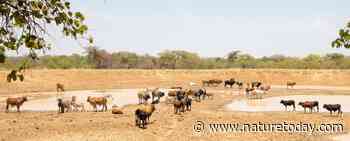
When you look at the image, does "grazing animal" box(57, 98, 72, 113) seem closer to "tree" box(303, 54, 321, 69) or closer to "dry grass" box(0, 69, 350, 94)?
"dry grass" box(0, 69, 350, 94)

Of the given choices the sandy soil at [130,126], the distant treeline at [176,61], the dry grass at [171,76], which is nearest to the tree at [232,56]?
the distant treeline at [176,61]

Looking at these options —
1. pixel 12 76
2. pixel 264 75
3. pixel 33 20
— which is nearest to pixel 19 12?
pixel 33 20

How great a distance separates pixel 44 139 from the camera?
59.5 ft

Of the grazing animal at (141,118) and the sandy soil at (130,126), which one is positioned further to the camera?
the grazing animal at (141,118)

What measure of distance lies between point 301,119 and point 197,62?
90.1 meters

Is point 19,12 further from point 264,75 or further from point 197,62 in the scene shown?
point 197,62

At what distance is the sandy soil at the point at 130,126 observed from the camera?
1870cm

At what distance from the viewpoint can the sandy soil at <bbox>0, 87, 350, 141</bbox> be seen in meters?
18.7

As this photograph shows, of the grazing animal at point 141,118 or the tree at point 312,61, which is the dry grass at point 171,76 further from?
the grazing animal at point 141,118

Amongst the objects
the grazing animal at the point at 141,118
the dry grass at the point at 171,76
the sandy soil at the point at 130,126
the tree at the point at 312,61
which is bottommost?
the sandy soil at the point at 130,126

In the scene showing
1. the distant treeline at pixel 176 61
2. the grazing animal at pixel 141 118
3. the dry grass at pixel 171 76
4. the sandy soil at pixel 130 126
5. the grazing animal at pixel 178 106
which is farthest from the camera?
the distant treeline at pixel 176 61

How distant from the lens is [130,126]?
2097 centimetres

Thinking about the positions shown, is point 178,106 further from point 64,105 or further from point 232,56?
point 232,56

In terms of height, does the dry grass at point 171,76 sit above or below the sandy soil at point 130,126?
above
